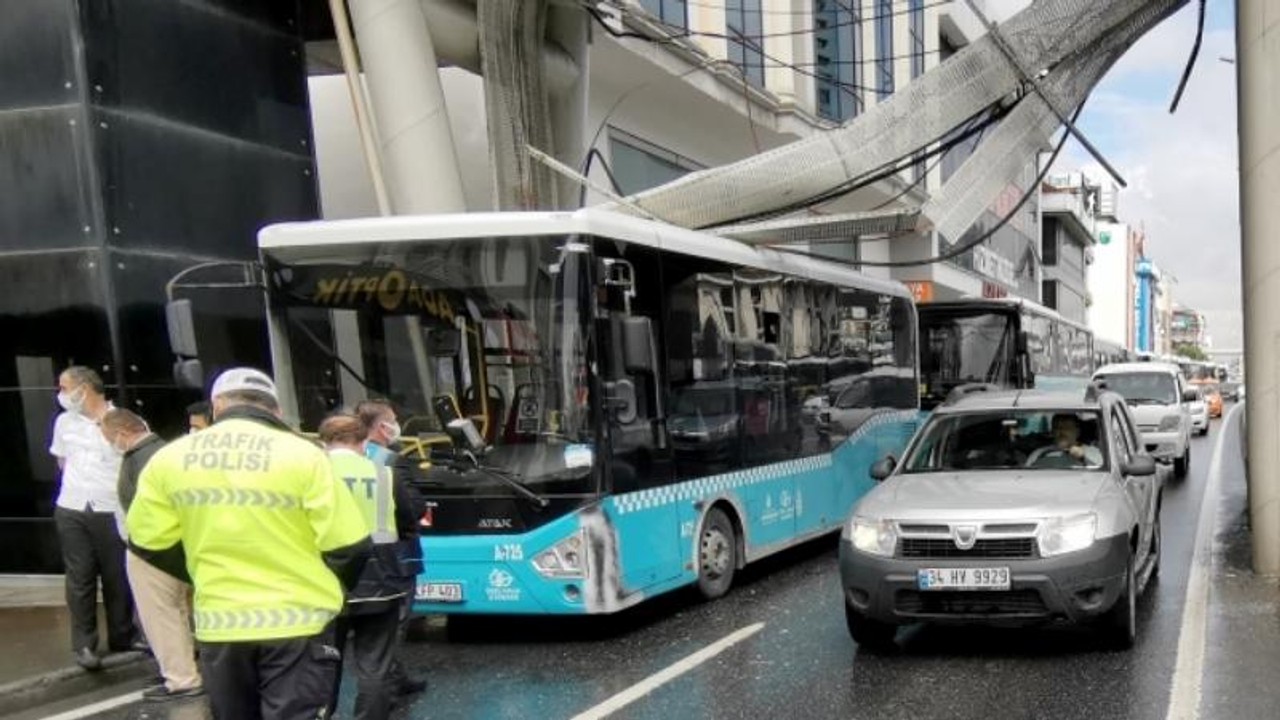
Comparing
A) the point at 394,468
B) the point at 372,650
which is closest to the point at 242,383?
the point at 372,650

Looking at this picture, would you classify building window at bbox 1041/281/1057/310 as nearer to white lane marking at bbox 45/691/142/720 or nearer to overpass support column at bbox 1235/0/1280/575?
overpass support column at bbox 1235/0/1280/575

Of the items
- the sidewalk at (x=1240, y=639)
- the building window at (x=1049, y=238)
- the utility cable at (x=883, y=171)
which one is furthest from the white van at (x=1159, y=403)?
the building window at (x=1049, y=238)

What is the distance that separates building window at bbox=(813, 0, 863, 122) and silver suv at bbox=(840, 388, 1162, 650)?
18883 mm

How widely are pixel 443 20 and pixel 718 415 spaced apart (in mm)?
6671

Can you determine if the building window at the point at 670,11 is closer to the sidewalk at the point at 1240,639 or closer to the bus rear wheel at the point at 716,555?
the bus rear wheel at the point at 716,555

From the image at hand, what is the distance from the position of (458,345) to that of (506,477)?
37.3 inches

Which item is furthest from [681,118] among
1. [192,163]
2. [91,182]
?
[91,182]

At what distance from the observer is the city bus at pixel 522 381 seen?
7371 millimetres

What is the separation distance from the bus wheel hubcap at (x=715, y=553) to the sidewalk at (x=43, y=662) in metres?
3.97

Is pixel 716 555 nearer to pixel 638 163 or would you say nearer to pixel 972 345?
pixel 972 345

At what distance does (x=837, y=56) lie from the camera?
89.4 ft

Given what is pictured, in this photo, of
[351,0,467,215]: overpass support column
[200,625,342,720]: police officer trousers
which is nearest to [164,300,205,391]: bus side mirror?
[200,625,342,720]: police officer trousers

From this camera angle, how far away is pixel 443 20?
520 inches

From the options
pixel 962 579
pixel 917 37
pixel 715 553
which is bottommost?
pixel 715 553
